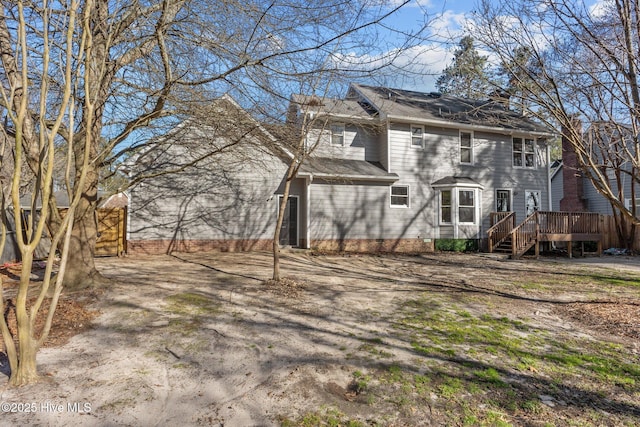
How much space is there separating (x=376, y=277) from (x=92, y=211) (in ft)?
20.9

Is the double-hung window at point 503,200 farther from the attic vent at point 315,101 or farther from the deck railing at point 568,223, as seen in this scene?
the attic vent at point 315,101

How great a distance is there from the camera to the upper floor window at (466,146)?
16.8 metres

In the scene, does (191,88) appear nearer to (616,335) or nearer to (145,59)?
(145,59)

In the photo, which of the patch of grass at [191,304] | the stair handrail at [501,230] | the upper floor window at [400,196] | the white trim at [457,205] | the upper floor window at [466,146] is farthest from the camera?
the upper floor window at [466,146]

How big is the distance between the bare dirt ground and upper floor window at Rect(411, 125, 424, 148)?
7.80 metres

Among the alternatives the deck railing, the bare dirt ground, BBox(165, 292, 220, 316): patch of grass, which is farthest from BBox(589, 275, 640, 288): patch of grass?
BBox(165, 292, 220, 316): patch of grass

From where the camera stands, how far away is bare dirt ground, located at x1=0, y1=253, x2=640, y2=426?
3.06m

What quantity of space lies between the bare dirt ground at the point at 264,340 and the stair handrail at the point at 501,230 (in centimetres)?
520

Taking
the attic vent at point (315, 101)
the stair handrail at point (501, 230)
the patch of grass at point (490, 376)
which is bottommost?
the patch of grass at point (490, 376)

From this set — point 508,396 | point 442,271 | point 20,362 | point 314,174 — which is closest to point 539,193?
point 442,271

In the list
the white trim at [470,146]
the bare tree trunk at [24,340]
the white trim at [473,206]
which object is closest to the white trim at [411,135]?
the white trim at [470,146]

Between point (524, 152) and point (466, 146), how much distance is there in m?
3.10

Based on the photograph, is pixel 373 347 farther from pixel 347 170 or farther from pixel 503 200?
pixel 503 200

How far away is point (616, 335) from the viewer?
5.03 m
